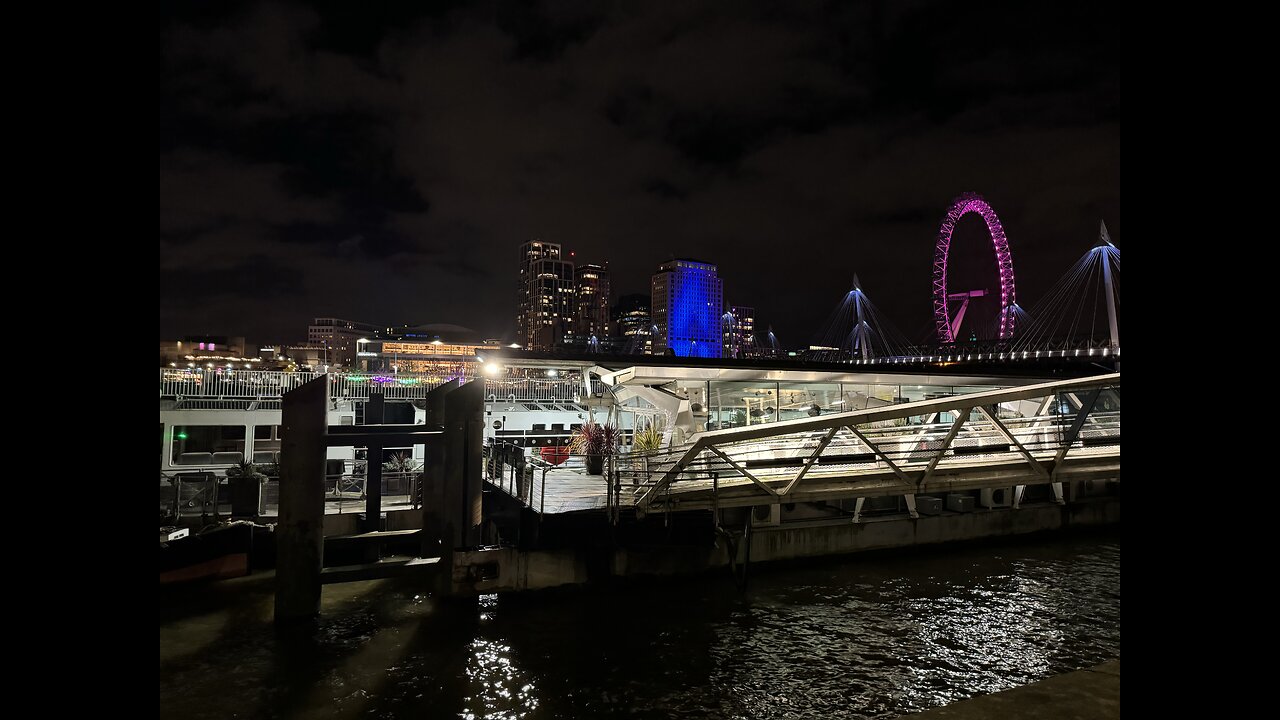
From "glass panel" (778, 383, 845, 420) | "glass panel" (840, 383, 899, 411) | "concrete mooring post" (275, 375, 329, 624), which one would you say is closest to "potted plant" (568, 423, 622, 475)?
"concrete mooring post" (275, 375, 329, 624)

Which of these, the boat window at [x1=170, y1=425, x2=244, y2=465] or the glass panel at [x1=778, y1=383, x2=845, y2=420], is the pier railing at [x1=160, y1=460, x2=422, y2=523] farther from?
the glass panel at [x1=778, y1=383, x2=845, y2=420]

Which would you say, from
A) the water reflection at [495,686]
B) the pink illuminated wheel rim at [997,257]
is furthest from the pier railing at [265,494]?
the pink illuminated wheel rim at [997,257]

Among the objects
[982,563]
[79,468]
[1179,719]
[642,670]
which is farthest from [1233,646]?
[982,563]

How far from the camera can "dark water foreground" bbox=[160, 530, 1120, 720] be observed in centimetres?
1203

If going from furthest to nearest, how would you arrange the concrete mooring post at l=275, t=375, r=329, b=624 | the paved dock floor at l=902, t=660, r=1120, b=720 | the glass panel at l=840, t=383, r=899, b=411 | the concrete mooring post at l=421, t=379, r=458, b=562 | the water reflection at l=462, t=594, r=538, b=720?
1. the glass panel at l=840, t=383, r=899, b=411
2. the concrete mooring post at l=421, t=379, r=458, b=562
3. the concrete mooring post at l=275, t=375, r=329, b=624
4. the water reflection at l=462, t=594, r=538, b=720
5. the paved dock floor at l=902, t=660, r=1120, b=720

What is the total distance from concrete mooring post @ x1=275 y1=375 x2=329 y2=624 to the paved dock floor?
13817 mm

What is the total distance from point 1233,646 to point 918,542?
76.0 ft

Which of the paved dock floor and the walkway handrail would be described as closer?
the paved dock floor

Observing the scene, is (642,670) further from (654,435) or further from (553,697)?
(654,435)

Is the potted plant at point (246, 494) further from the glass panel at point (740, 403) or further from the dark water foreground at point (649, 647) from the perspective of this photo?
the glass panel at point (740, 403)

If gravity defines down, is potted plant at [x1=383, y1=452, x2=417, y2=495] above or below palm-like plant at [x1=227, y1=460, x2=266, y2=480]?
below

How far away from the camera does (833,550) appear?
21.5 metres

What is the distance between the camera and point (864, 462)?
70.8 feet

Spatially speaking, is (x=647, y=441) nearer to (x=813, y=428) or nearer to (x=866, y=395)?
(x=813, y=428)
